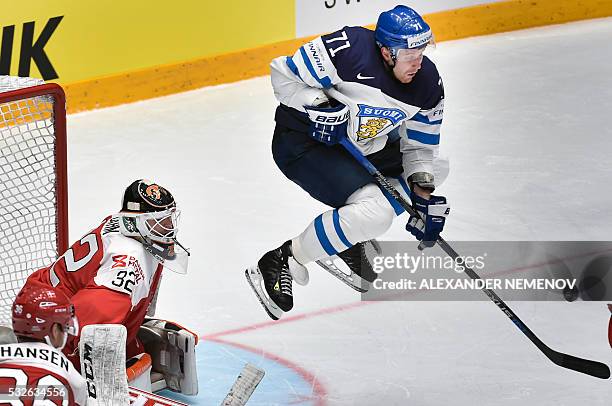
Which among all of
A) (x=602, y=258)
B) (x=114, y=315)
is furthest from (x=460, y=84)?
(x=114, y=315)

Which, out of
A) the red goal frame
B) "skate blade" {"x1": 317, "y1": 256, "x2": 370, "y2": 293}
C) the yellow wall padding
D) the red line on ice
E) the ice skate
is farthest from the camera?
the yellow wall padding

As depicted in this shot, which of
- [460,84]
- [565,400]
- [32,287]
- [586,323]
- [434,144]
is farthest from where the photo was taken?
[460,84]

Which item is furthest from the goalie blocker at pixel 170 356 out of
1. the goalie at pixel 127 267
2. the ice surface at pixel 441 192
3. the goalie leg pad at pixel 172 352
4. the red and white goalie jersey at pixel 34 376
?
the red and white goalie jersey at pixel 34 376

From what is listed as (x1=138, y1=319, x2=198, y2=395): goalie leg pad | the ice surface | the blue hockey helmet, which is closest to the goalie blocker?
(x1=138, y1=319, x2=198, y2=395): goalie leg pad

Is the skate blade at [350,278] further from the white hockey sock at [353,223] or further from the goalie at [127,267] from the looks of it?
the goalie at [127,267]

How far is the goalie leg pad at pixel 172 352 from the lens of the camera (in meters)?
4.30

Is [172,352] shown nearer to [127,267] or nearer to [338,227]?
[127,267]

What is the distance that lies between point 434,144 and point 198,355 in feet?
3.64

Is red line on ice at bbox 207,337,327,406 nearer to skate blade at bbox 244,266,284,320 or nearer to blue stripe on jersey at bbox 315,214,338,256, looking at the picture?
skate blade at bbox 244,266,284,320

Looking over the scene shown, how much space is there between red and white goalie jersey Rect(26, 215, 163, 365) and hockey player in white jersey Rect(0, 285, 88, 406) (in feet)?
2.24

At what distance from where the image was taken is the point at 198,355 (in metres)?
4.68

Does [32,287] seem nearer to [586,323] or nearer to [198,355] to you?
[198,355]

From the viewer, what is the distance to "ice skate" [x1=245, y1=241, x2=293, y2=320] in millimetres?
4688

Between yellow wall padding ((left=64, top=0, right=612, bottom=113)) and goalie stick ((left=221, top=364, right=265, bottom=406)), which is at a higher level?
goalie stick ((left=221, top=364, right=265, bottom=406))
